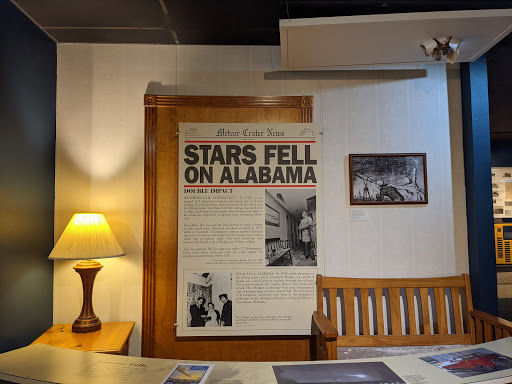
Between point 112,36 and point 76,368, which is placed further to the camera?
point 112,36

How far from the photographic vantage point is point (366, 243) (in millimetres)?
2785

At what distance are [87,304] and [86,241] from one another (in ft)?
1.45

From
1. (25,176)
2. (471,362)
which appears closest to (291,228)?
(471,362)

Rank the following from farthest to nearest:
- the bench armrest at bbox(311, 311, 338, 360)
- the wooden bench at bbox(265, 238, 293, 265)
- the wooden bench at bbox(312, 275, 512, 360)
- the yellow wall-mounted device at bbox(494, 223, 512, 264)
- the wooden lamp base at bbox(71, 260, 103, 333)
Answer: the yellow wall-mounted device at bbox(494, 223, 512, 264) → the wooden bench at bbox(265, 238, 293, 265) → the wooden bench at bbox(312, 275, 512, 360) → the wooden lamp base at bbox(71, 260, 103, 333) → the bench armrest at bbox(311, 311, 338, 360)

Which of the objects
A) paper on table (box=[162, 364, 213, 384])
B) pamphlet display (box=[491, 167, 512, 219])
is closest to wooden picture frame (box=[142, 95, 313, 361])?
paper on table (box=[162, 364, 213, 384])

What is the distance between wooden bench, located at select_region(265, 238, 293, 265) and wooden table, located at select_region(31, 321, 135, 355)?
107cm

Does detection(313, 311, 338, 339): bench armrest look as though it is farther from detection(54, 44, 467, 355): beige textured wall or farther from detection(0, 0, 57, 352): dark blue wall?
detection(0, 0, 57, 352): dark blue wall

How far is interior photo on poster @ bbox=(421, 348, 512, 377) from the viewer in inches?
53.2

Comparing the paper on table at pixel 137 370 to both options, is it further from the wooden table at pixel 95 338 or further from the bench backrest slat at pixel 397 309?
the bench backrest slat at pixel 397 309

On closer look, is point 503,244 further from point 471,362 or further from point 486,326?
point 471,362

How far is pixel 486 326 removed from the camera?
250 centimetres

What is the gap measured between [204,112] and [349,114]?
110 cm

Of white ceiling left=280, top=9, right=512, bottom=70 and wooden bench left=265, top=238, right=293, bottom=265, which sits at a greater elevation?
white ceiling left=280, top=9, right=512, bottom=70

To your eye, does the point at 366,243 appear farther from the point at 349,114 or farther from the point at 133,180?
the point at 133,180
